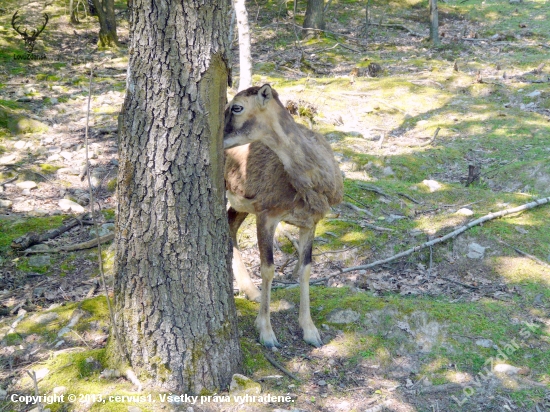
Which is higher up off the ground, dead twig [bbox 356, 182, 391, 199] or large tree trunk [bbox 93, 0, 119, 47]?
large tree trunk [bbox 93, 0, 119, 47]

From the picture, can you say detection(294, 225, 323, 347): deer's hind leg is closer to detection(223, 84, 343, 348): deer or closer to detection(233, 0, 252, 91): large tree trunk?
detection(223, 84, 343, 348): deer

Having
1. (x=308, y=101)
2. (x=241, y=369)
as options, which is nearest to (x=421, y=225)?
(x=241, y=369)

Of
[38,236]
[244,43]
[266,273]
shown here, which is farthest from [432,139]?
[38,236]

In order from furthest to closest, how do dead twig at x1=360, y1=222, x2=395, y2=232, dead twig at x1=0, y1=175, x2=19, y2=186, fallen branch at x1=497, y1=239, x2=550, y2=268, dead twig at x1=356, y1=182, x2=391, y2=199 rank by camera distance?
dead twig at x1=0, y1=175, x2=19, y2=186
dead twig at x1=356, y1=182, x2=391, y2=199
dead twig at x1=360, y1=222, x2=395, y2=232
fallen branch at x1=497, y1=239, x2=550, y2=268

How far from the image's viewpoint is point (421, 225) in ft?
24.5

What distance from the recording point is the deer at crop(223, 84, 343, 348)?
4.99 m

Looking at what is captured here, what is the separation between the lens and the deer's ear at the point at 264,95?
16.4 feet

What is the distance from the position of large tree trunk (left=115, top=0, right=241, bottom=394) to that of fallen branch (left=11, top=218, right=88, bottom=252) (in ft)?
11.4

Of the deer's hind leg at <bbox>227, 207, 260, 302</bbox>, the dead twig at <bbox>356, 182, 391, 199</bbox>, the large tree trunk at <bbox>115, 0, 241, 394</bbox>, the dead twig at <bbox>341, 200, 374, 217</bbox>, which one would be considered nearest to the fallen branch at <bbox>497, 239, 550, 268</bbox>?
the dead twig at <bbox>341, 200, 374, 217</bbox>

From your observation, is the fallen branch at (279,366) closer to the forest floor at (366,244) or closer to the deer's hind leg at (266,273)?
the forest floor at (366,244)

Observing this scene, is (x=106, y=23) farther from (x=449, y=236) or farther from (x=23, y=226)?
(x=449, y=236)

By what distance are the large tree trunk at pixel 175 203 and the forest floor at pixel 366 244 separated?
343mm

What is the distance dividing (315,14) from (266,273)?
15804 mm

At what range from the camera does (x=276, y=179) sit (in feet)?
17.7
